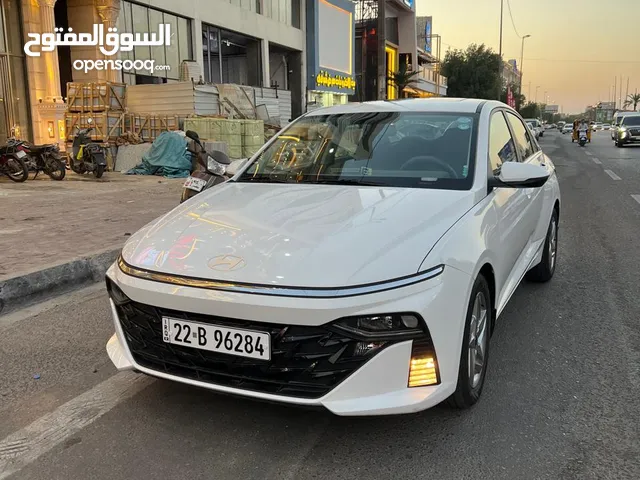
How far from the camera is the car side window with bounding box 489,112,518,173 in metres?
3.65

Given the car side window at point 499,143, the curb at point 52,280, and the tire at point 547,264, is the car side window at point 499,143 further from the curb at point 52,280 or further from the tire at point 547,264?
the curb at point 52,280

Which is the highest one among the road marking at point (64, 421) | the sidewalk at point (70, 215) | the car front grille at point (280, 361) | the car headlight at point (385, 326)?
the car headlight at point (385, 326)

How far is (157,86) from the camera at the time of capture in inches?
730

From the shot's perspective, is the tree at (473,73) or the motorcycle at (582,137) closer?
the motorcycle at (582,137)

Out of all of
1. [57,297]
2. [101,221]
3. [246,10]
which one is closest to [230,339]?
[57,297]

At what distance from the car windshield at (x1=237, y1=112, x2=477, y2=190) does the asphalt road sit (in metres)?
1.24

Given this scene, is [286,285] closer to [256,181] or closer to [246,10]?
[256,181]

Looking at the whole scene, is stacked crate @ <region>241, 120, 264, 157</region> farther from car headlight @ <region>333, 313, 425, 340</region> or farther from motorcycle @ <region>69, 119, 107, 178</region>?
car headlight @ <region>333, 313, 425, 340</region>

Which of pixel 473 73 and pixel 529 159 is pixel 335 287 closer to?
pixel 529 159

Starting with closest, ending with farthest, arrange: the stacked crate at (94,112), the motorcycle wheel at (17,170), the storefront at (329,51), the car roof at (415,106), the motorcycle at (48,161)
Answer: the car roof at (415,106)
the motorcycle wheel at (17,170)
the motorcycle at (48,161)
the stacked crate at (94,112)
the storefront at (329,51)

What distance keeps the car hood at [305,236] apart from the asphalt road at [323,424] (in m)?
0.80

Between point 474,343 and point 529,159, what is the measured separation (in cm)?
248

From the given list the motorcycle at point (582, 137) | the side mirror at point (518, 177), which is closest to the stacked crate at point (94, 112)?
the side mirror at point (518, 177)

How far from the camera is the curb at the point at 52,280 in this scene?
4.75 m
